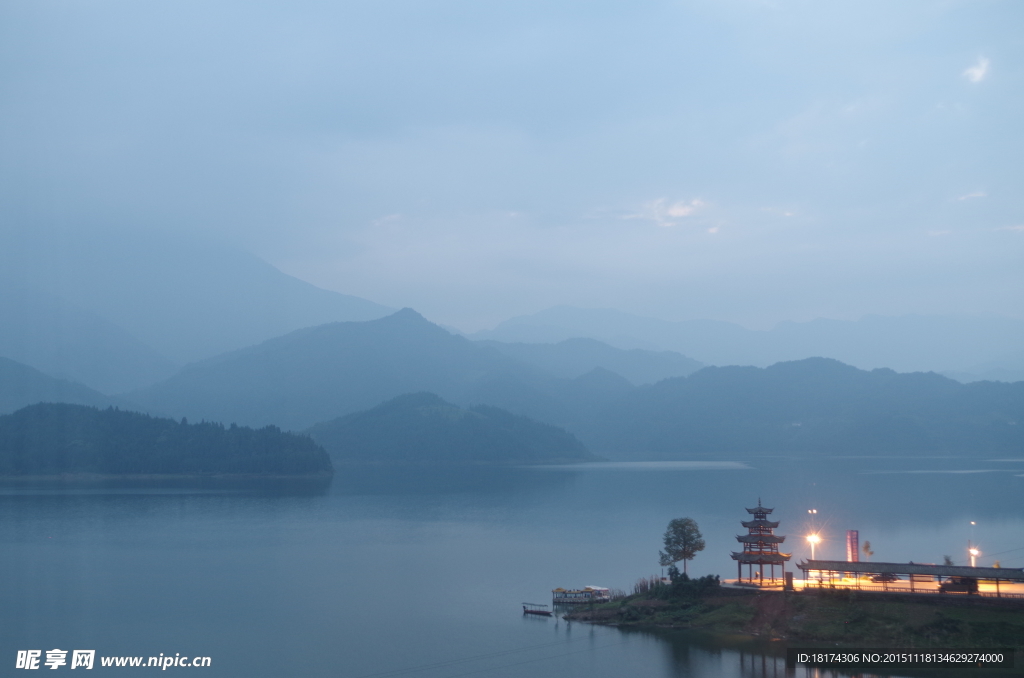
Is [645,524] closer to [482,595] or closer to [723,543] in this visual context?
[723,543]

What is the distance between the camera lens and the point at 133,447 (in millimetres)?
164875

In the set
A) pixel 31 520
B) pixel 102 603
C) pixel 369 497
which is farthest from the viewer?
pixel 369 497

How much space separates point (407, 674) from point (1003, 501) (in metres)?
97.4

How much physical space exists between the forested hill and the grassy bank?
456 ft

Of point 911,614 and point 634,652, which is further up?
point 911,614

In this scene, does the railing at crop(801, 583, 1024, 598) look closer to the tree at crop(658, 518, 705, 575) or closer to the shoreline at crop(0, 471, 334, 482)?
the tree at crop(658, 518, 705, 575)

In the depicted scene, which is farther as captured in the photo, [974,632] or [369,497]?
[369,497]

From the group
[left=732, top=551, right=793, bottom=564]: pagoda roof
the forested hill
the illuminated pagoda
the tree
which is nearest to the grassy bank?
[left=732, top=551, right=793, bottom=564]: pagoda roof

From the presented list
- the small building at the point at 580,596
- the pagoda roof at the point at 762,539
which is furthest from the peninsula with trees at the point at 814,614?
the pagoda roof at the point at 762,539

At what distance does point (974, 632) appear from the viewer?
107 feet

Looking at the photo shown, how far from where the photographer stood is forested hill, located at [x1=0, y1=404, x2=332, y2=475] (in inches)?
6260

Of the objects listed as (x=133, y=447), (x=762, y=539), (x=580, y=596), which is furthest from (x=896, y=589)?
(x=133, y=447)

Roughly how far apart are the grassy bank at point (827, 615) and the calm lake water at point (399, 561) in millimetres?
1612

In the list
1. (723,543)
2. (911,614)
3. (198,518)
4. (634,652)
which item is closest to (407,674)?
(634,652)
